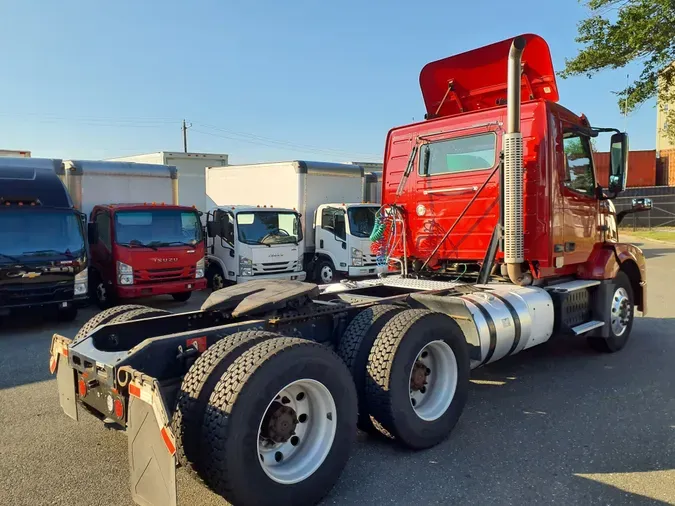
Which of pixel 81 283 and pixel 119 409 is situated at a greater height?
pixel 81 283

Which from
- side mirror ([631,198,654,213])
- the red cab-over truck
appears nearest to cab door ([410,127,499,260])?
side mirror ([631,198,654,213])

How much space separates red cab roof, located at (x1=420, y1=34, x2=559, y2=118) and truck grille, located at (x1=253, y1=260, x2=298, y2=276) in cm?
632

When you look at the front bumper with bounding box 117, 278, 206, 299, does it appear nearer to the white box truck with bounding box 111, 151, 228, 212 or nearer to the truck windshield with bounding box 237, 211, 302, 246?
the truck windshield with bounding box 237, 211, 302, 246

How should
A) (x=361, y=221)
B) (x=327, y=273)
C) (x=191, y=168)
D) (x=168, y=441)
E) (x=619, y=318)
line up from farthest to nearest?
(x=191, y=168), (x=327, y=273), (x=361, y=221), (x=619, y=318), (x=168, y=441)

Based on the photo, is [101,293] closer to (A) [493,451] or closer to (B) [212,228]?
(B) [212,228]

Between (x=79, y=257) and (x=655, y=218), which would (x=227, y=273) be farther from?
(x=655, y=218)

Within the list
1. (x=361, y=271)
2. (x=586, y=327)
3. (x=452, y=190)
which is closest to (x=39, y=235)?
(x=452, y=190)

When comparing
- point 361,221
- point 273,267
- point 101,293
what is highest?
point 361,221

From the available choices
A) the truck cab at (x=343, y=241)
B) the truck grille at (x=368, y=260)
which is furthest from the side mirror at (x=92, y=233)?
the truck grille at (x=368, y=260)

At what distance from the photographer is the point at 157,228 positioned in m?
11.1

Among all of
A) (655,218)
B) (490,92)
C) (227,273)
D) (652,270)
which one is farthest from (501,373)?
(655,218)

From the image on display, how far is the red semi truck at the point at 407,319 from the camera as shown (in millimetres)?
2998

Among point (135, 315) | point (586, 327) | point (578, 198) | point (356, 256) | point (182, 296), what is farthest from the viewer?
point (356, 256)

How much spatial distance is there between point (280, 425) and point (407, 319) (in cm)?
135
